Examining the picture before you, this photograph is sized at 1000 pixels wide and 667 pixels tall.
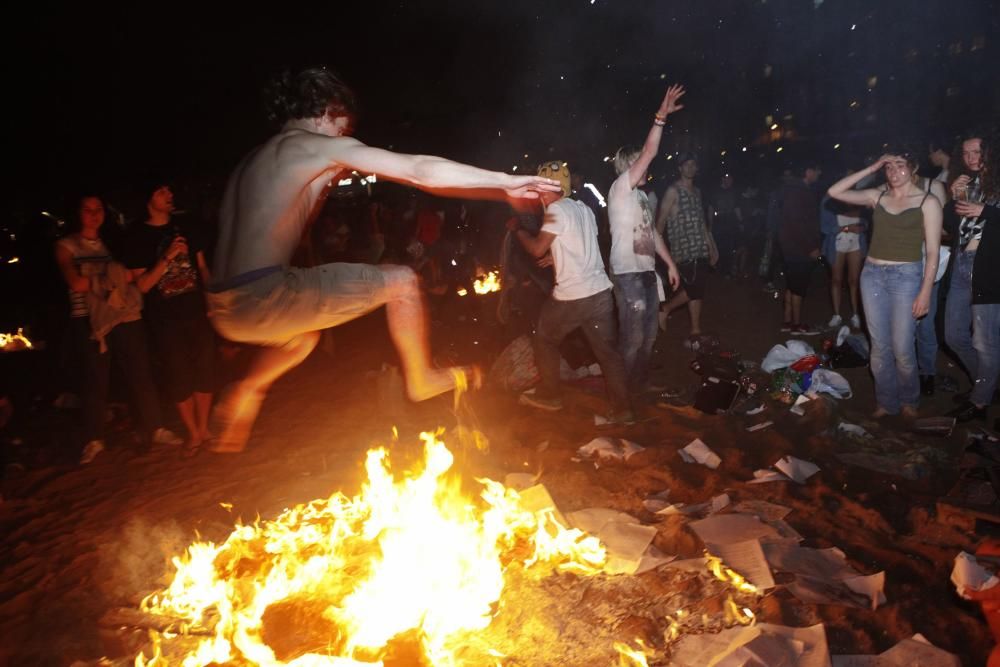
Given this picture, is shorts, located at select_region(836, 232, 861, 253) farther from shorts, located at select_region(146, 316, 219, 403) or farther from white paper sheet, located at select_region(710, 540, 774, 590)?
shorts, located at select_region(146, 316, 219, 403)

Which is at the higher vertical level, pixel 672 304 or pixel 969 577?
pixel 672 304

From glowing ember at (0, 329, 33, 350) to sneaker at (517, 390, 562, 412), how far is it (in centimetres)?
897

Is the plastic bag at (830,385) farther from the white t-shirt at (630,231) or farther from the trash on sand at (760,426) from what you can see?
the white t-shirt at (630,231)

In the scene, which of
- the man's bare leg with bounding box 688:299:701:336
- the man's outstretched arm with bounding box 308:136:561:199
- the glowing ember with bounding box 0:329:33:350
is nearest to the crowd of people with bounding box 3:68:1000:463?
the man's outstretched arm with bounding box 308:136:561:199

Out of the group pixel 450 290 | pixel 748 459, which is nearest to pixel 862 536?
pixel 748 459

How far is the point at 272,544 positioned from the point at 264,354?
1.25 meters

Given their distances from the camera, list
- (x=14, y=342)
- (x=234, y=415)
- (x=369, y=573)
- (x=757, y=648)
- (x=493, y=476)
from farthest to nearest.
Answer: (x=14, y=342), (x=493, y=476), (x=234, y=415), (x=369, y=573), (x=757, y=648)

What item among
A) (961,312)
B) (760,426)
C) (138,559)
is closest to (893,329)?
(961,312)

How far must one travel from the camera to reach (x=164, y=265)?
500cm

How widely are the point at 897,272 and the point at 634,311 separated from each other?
2.13m

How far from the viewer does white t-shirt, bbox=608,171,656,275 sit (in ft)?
17.4

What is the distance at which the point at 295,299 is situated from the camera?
3.44m

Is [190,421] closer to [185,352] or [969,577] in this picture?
[185,352]

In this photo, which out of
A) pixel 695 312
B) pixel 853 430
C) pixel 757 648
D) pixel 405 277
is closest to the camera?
pixel 757 648
